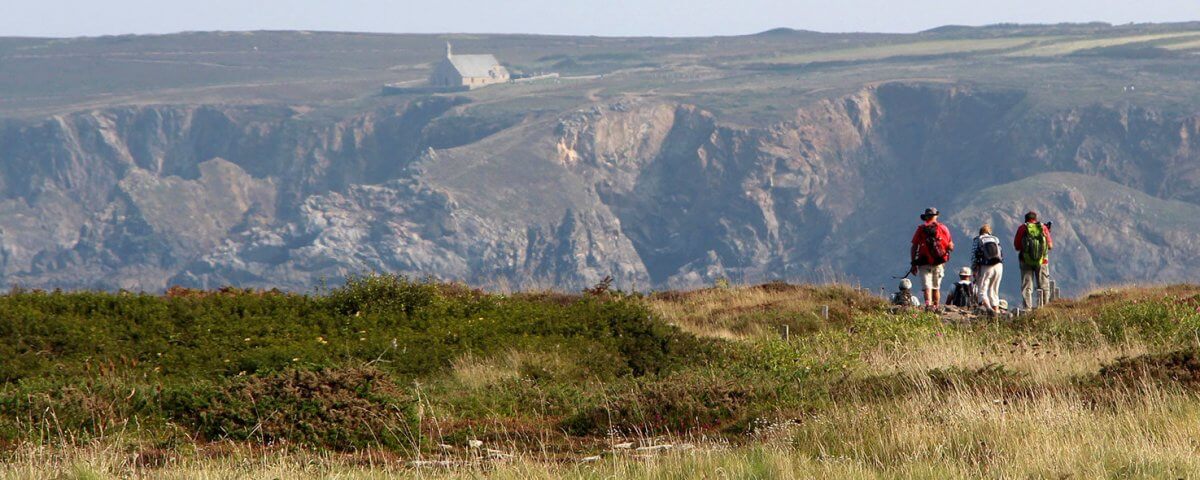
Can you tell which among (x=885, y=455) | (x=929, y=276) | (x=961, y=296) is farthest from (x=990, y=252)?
(x=885, y=455)

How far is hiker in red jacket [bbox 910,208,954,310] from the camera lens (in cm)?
2281

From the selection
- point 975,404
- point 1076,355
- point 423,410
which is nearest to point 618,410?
point 423,410

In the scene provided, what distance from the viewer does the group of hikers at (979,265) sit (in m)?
22.4

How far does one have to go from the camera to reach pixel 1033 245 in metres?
23.2

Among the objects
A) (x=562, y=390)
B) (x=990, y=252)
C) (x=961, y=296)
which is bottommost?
(x=961, y=296)

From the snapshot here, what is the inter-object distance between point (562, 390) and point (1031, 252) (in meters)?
11.8

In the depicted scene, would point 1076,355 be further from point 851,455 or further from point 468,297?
point 468,297

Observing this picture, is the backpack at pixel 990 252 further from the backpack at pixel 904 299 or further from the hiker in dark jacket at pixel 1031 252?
the backpack at pixel 904 299

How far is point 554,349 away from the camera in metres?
16.5

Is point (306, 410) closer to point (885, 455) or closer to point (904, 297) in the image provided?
point (885, 455)

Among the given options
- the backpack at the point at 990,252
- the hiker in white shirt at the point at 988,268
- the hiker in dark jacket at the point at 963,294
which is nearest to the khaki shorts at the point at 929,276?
the hiker in dark jacket at the point at 963,294

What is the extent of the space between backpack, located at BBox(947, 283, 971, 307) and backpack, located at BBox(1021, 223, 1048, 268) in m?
0.98

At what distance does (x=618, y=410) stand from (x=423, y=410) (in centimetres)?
157

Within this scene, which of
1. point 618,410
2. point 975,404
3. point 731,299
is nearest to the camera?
point 975,404
